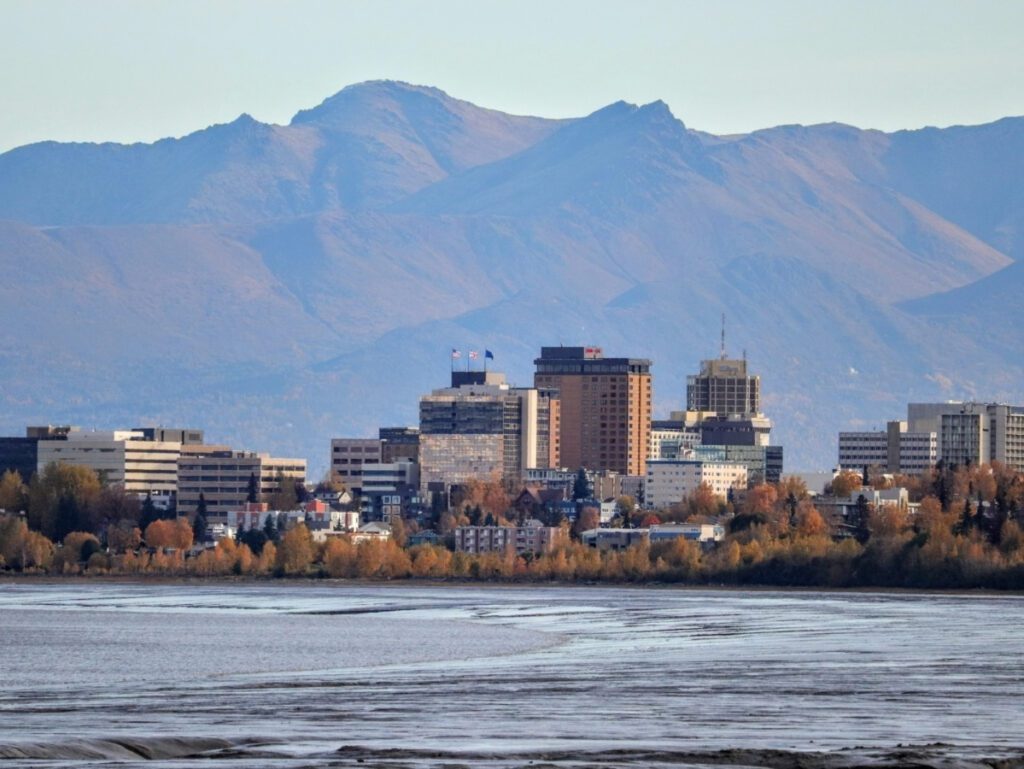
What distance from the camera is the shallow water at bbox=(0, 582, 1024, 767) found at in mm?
63531

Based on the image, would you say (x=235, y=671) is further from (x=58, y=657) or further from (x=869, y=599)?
(x=869, y=599)

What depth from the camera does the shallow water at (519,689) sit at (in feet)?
208

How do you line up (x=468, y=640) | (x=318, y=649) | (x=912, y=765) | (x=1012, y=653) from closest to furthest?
(x=912, y=765) < (x=1012, y=653) < (x=318, y=649) < (x=468, y=640)

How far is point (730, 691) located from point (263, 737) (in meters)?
22.4

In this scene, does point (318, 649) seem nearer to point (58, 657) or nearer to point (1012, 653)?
point (58, 657)

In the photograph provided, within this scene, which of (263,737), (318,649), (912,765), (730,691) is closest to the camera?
(912,765)

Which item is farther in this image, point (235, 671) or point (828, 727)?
point (235, 671)

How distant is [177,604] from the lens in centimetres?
19150

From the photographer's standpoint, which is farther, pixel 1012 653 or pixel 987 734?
pixel 1012 653

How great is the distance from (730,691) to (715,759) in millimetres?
24704

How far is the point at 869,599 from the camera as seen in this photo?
7475 inches

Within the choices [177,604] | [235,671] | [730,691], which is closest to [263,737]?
[730,691]

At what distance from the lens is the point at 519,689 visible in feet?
285

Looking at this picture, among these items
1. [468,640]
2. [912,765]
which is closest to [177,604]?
[468,640]
